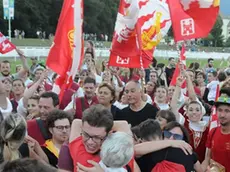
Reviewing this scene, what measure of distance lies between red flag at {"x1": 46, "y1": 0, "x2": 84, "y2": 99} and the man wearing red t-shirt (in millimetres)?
2568

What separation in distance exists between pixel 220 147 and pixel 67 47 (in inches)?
124

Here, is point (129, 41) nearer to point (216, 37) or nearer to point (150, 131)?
point (150, 131)

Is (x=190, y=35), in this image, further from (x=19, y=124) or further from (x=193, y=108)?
(x=19, y=124)

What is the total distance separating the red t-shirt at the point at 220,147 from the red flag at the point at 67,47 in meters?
2.55

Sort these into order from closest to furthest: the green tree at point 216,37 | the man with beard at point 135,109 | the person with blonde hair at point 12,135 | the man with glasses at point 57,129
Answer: the person with blonde hair at point 12,135, the man with glasses at point 57,129, the man with beard at point 135,109, the green tree at point 216,37

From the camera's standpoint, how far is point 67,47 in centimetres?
752

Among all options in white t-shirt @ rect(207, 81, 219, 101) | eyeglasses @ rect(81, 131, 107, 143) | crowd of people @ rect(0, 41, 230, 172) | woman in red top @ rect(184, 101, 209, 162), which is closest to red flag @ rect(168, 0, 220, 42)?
crowd of people @ rect(0, 41, 230, 172)

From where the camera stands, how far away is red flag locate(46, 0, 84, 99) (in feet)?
24.1

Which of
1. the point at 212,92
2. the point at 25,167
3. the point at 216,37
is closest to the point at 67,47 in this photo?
the point at 212,92

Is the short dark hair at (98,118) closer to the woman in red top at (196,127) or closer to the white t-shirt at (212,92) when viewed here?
the woman in red top at (196,127)

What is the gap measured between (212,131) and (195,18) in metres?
2.93

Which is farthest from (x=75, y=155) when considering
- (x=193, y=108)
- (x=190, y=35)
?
(x=190, y=35)

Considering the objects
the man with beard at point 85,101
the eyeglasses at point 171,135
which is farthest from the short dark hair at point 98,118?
the man with beard at point 85,101

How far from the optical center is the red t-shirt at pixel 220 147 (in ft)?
17.1
